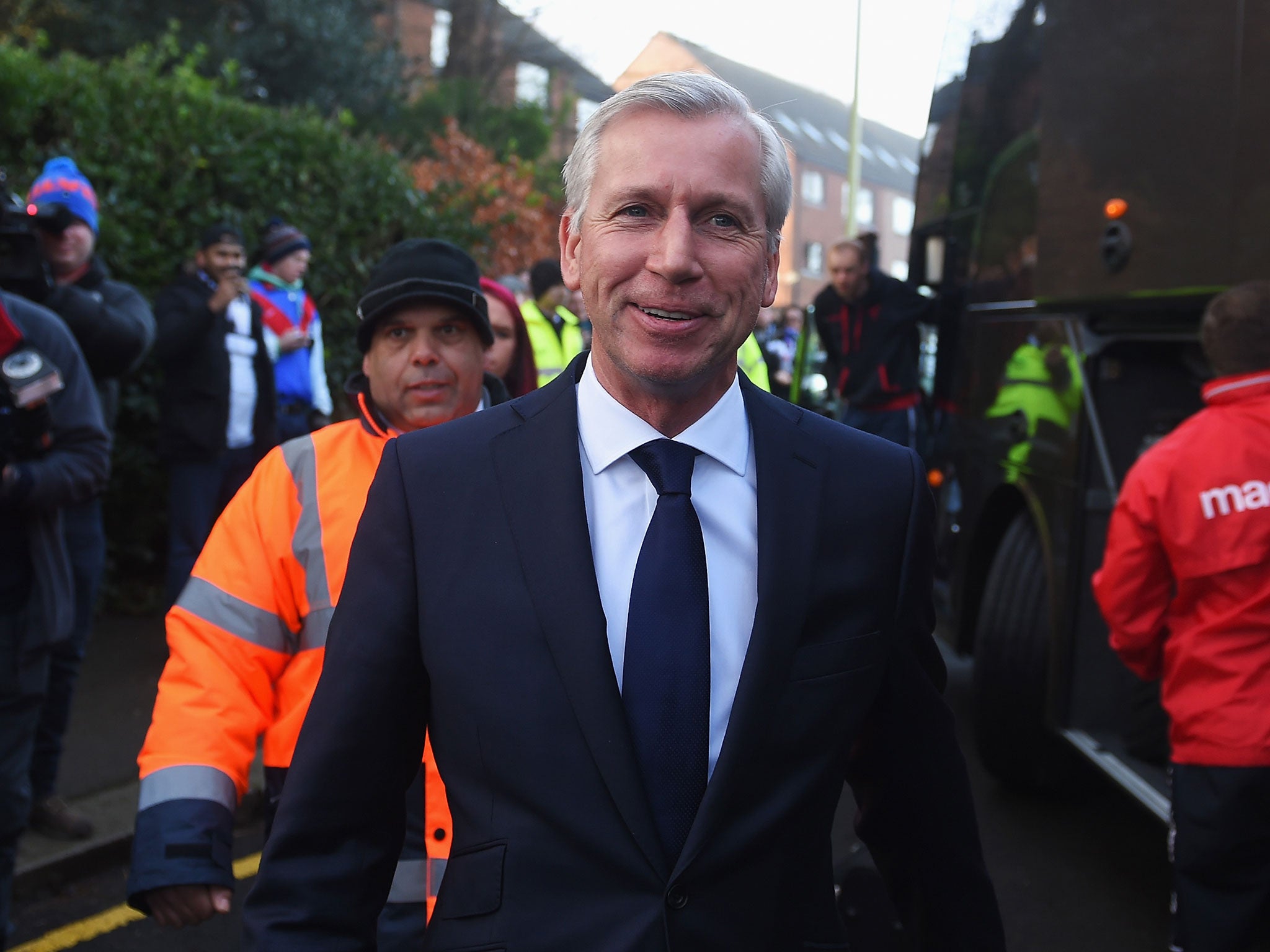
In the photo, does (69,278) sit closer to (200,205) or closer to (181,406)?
(181,406)

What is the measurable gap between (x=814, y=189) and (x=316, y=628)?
5586 cm

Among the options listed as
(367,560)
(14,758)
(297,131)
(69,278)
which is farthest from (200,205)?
(367,560)

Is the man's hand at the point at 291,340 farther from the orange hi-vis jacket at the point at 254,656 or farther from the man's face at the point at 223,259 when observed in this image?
the orange hi-vis jacket at the point at 254,656

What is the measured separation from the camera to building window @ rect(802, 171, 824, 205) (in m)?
55.0

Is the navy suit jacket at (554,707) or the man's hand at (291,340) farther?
the man's hand at (291,340)

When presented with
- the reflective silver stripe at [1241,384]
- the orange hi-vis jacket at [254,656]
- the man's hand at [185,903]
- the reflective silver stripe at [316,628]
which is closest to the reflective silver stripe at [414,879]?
the orange hi-vis jacket at [254,656]

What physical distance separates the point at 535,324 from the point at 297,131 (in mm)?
2361

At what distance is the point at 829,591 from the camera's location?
1.64m

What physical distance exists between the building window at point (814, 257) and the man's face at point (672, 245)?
2153 inches

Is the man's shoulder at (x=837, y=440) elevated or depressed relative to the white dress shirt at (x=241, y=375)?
depressed

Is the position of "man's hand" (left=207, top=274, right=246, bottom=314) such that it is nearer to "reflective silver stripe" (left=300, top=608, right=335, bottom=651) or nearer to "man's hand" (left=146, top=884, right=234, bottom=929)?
"reflective silver stripe" (left=300, top=608, right=335, bottom=651)

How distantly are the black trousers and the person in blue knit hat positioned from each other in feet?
17.3

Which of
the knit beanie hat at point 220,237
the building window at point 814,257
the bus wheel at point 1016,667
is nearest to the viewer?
the bus wheel at point 1016,667

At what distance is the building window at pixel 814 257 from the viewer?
184 ft
